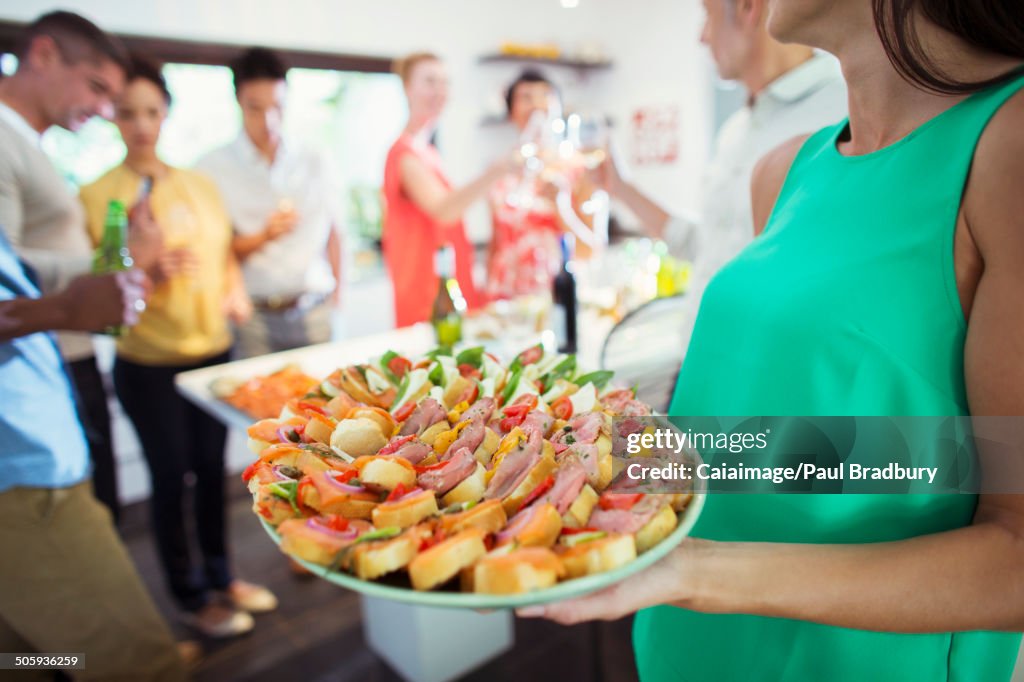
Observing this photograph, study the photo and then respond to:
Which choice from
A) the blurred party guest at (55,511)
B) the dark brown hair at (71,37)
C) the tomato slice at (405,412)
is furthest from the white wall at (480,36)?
the tomato slice at (405,412)

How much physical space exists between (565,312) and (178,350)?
1.34 metres

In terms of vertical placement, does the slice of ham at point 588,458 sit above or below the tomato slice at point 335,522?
above

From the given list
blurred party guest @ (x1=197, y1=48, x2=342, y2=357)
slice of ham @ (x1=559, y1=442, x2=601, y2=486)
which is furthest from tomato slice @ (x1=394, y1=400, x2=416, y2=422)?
blurred party guest @ (x1=197, y1=48, x2=342, y2=357)

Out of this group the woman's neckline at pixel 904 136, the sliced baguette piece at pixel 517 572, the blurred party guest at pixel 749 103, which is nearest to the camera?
the sliced baguette piece at pixel 517 572

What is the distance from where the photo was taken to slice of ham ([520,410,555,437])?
0.76 m

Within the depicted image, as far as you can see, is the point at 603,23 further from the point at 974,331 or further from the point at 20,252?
the point at 974,331

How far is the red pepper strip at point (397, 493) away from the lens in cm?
64

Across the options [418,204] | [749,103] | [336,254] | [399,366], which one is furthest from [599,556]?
[336,254]

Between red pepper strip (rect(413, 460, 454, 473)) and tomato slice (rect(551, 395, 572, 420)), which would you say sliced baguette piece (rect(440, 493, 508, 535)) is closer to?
Answer: red pepper strip (rect(413, 460, 454, 473))

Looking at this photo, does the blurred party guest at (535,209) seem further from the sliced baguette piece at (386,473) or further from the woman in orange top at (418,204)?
the sliced baguette piece at (386,473)

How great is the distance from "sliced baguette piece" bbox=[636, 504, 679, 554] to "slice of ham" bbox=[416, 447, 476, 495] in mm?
186

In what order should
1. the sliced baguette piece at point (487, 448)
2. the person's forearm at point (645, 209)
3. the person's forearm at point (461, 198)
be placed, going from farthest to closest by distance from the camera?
the person's forearm at point (461, 198) → the person's forearm at point (645, 209) → the sliced baguette piece at point (487, 448)

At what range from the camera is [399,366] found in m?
0.98

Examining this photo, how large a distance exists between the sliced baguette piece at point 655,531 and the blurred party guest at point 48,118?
4.46 feet
